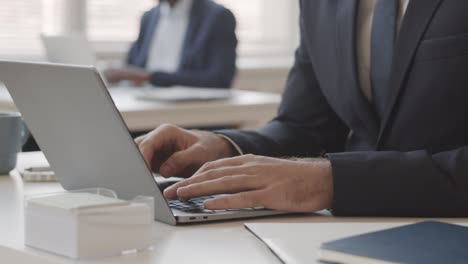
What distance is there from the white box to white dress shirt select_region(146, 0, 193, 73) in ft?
12.0

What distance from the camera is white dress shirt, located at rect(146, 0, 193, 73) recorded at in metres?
Answer: 4.79

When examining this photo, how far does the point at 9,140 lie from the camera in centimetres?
167

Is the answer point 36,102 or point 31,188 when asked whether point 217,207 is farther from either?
point 31,188

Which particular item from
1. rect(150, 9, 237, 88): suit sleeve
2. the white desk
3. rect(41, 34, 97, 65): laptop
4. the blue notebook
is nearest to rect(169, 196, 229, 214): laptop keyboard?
the blue notebook

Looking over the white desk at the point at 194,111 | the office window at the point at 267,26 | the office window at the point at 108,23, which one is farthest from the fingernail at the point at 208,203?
the office window at the point at 267,26

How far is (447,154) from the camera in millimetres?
1346

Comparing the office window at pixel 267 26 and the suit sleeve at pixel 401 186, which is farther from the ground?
the suit sleeve at pixel 401 186

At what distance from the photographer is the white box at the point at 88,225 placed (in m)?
1.04

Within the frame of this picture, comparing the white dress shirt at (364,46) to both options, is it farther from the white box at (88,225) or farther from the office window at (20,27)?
the office window at (20,27)

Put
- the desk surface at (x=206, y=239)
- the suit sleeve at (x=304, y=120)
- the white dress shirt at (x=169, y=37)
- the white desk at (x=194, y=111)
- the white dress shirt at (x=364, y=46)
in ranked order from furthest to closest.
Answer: the white dress shirt at (x=169, y=37), the white desk at (x=194, y=111), the suit sleeve at (x=304, y=120), the white dress shirt at (x=364, y=46), the desk surface at (x=206, y=239)

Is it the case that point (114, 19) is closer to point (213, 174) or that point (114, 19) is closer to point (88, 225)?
→ point (213, 174)

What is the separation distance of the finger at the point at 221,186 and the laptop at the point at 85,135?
22 millimetres

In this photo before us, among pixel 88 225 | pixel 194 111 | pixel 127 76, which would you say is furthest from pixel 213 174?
pixel 127 76

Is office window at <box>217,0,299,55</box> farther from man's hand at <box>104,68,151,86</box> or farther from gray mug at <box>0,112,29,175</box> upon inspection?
gray mug at <box>0,112,29,175</box>
